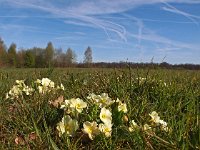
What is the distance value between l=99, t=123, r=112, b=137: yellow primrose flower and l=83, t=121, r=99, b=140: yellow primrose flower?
37 millimetres

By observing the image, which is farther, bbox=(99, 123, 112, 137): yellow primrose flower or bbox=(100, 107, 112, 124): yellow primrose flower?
bbox=(100, 107, 112, 124): yellow primrose flower

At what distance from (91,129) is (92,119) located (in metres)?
0.18

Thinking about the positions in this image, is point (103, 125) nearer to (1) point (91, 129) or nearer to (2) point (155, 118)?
(1) point (91, 129)

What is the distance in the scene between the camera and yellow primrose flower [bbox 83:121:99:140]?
9.78 ft

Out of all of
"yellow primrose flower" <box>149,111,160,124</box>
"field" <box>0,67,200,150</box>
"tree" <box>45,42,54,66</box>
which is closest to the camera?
"field" <box>0,67,200,150</box>

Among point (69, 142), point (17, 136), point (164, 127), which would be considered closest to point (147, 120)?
point (164, 127)

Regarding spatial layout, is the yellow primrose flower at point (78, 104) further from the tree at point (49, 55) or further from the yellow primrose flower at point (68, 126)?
the tree at point (49, 55)

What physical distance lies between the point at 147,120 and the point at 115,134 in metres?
0.43

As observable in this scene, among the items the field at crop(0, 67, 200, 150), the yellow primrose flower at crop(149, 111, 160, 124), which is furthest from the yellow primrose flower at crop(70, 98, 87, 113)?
the yellow primrose flower at crop(149, 111, 160, 124)

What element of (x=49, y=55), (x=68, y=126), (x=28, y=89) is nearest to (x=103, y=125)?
(x=68, y=126)

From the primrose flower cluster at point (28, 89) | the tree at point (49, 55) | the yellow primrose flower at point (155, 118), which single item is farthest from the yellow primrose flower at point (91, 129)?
the tree at point (49, 55)

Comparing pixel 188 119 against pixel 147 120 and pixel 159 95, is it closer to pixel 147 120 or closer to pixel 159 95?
pixel 147 120

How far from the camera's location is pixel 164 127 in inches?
120

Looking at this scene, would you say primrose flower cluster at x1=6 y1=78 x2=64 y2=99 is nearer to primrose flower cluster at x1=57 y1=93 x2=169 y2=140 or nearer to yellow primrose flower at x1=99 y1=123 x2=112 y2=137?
primrose flower cluster at x1=57 y1=93 x2=169 y2=140
